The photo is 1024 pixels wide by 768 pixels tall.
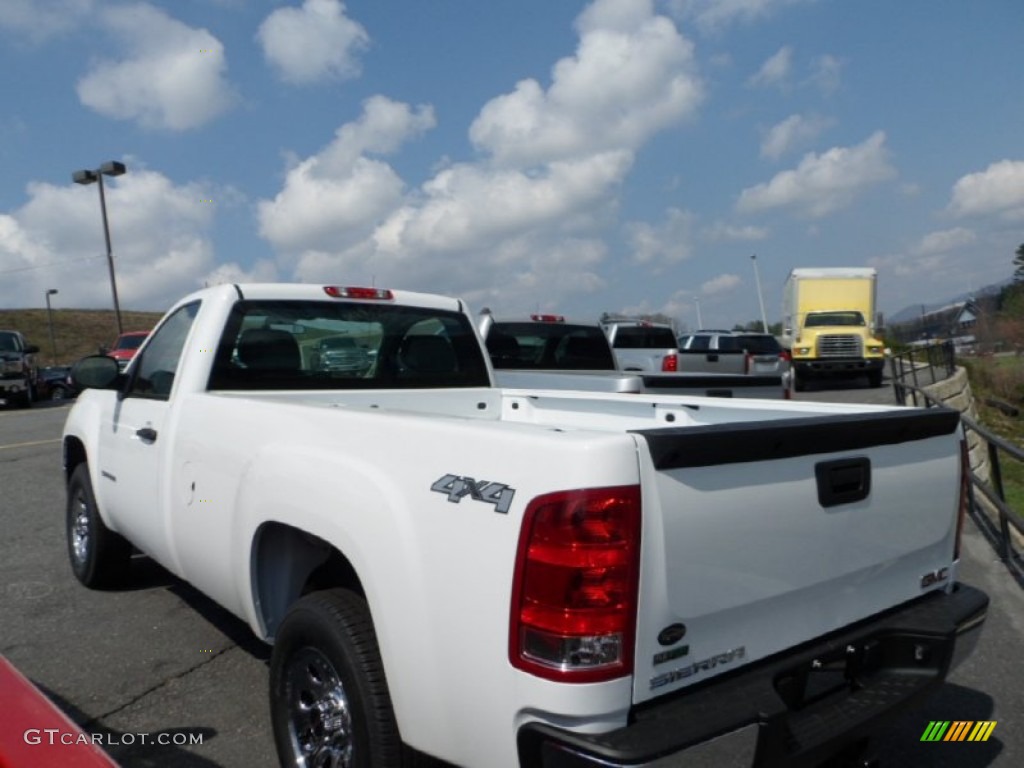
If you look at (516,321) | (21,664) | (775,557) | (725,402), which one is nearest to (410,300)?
(725,402)

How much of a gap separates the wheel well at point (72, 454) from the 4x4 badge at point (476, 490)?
4.12m

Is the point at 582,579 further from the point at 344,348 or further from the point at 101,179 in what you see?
the point at 101,179

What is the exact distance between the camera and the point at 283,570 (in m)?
3.36

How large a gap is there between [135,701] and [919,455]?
347 cm

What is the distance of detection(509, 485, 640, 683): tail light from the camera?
2.05 metres

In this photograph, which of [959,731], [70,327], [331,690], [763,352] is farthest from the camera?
[70,327]

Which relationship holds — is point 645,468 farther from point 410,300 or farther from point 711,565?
point 410,300

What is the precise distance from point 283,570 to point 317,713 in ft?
2.18

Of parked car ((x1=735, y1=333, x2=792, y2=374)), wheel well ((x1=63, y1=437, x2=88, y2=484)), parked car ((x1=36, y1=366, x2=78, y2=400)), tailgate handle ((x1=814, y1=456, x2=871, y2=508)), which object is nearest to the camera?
tailgate handle ((x1=814, y1=456, x2=871, y2=508))

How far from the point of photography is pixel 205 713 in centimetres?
375

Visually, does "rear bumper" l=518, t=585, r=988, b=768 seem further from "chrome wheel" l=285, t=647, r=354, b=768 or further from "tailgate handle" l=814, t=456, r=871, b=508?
"chrome wheel" l=285, t=647, r=354, b=768

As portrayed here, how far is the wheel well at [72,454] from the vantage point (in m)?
5.64

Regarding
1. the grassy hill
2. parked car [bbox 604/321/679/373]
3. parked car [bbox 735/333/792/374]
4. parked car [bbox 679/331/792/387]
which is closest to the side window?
parked car [bbox 604/321/679/373]

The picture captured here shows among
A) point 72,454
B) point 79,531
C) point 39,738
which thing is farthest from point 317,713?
point 72,454
